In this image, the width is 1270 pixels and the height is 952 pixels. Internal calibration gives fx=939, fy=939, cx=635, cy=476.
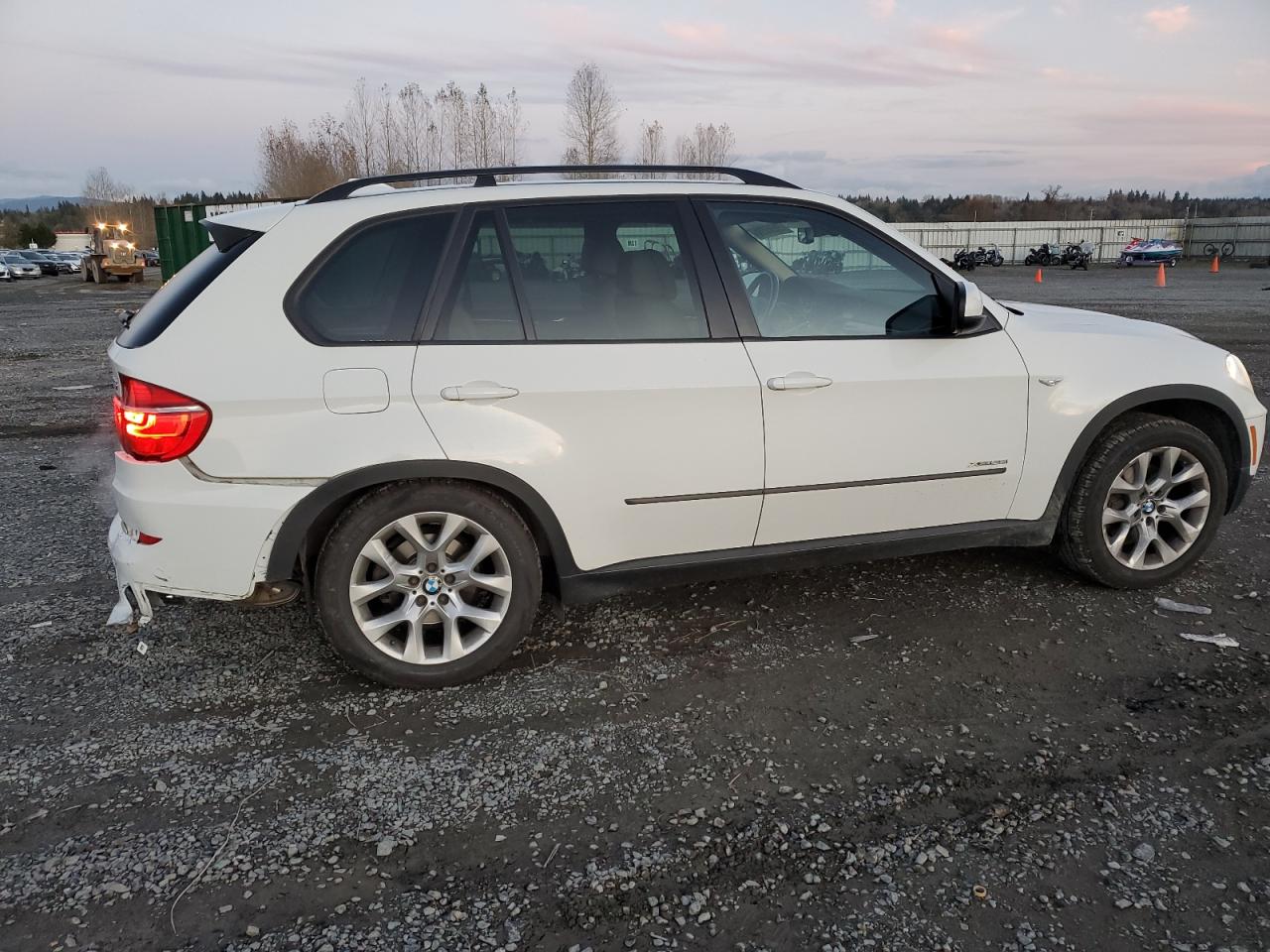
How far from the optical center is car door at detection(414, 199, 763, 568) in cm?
333

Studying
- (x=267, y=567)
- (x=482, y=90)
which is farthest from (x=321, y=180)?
(x=267, y=567)

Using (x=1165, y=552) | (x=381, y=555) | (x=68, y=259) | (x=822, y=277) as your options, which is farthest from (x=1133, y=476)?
(x=68, y=259)

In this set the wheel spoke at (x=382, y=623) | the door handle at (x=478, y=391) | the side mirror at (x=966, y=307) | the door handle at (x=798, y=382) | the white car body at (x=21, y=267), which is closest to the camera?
the door handle at (x=478, y=391)

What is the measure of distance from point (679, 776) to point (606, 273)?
1836 mm

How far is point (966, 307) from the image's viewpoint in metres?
3.67

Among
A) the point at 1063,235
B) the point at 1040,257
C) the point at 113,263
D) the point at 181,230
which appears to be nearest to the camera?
the point at 181,230

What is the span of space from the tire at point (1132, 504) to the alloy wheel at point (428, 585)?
2.53 metres

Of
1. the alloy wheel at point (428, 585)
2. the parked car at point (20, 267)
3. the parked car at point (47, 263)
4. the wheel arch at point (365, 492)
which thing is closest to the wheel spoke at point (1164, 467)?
the wheel arch at point (365, 492)

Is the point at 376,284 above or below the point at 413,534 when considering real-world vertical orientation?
above

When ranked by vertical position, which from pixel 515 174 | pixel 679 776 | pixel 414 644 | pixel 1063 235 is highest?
pixel 1063 235

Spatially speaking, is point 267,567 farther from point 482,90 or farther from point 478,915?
point 482,90

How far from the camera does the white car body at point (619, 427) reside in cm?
320

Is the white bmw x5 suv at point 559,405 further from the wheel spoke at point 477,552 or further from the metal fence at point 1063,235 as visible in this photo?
the metal fence at point 1063,235

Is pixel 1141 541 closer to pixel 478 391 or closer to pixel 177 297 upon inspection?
pixel 478 391
